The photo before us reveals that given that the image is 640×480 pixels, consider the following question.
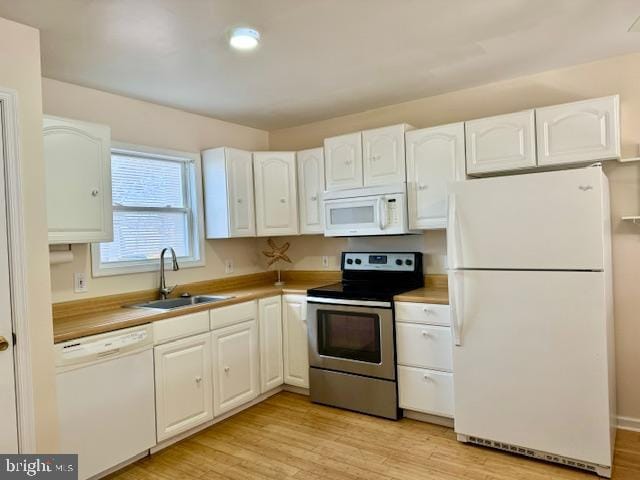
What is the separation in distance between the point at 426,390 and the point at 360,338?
1.90ft

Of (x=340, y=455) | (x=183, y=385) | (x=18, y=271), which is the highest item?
(x=18, y=271)

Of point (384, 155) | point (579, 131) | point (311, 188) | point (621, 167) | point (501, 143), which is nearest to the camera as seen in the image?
point (579, 131)

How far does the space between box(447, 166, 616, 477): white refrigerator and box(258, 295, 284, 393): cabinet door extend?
59.9 inches

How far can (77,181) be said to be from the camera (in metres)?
2.56

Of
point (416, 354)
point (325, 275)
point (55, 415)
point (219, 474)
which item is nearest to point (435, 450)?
point (416, 354)

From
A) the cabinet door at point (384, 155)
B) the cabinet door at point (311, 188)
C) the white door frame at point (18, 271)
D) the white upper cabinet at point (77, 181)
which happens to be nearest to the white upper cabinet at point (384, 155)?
the cabinet door at point (384, 155)

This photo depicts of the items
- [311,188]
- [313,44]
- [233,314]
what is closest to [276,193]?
[311,188]

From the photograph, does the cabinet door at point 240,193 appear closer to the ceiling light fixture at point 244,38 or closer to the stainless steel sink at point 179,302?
the stainless steel sink at point 179,302

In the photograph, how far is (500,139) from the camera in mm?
2926

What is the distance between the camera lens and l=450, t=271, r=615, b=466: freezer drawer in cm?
234

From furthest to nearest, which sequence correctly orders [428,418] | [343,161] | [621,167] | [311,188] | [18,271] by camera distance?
[311,188], [343,161], [428,418], [621,167], [18,271]

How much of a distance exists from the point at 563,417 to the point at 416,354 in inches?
36.9

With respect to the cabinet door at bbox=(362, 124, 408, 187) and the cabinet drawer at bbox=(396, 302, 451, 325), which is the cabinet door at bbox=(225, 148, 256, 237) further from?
the cabinet drawer at bbox=(396, 302, 451, 325)

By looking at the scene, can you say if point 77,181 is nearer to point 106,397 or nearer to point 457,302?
point 106,397
